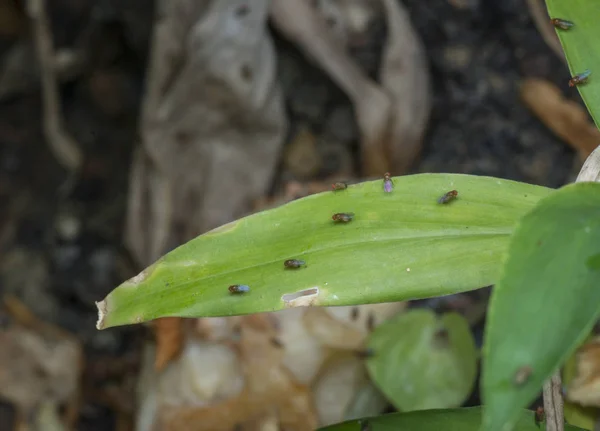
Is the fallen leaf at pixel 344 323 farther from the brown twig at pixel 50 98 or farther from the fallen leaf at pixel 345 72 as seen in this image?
the brown twig at pixel 50 98

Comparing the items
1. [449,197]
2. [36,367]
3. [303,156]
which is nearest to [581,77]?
[449,197]

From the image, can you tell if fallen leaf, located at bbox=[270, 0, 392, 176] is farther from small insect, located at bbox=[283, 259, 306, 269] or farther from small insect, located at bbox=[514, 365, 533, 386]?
small insect, located at bbox=[514, 365, 533, 386]

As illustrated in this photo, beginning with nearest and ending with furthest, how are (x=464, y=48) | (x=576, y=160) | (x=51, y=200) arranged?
(x=576, y=160)
(x=464, y=48)
(x=51, y=200)

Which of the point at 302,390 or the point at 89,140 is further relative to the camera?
the point at 89,140

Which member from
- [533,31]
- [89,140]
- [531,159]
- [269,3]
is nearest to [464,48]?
[533,31]

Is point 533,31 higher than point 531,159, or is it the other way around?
point 533,31

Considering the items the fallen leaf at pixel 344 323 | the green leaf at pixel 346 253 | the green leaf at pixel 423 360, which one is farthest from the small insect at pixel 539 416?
the fallen leaf at pixel 344 323

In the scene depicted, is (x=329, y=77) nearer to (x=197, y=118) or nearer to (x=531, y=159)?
(x=197, y=118)
